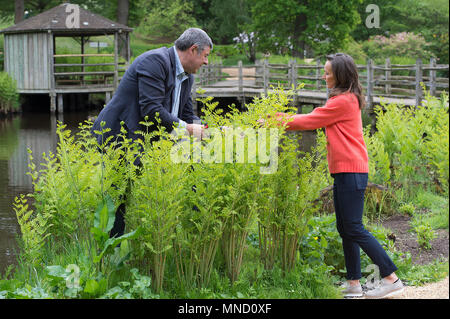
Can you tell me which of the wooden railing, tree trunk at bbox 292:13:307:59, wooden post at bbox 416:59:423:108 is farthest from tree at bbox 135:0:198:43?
wooden post at bbox 416:59:423:108

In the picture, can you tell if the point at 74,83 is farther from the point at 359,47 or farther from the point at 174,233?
the point at 174,233

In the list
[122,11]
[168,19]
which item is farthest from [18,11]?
[168,19]

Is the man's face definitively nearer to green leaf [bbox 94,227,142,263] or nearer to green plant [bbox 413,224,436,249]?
green leaf [bbox 94,227,142,263]

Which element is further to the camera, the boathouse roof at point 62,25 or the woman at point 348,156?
the boathouse roof at point 62,25

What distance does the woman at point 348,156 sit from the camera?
386 cm

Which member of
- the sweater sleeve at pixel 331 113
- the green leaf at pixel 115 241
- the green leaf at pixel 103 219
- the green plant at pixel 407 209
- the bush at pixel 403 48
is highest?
the bush at pixel 403 48

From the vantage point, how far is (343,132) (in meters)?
3.90

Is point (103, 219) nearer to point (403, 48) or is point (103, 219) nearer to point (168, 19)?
point (403, 48)

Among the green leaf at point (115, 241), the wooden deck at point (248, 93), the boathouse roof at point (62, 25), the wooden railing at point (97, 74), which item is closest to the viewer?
the green leaf at point (115, 241)

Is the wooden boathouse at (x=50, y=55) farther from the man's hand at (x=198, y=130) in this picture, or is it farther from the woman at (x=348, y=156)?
the woman at (x=348, y=156)

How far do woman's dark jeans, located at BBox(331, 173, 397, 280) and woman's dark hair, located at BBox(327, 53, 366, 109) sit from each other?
1.71ft

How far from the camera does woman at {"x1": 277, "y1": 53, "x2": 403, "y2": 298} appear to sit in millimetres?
3861

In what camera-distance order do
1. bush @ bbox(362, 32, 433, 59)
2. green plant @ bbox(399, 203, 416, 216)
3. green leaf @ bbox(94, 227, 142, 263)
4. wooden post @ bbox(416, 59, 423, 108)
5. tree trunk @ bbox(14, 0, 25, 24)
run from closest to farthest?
green leaf @ bbox(94, 227, 142, 263) → green plant @ bbox(399, 203, 416, 216) → wooden post @ bbox(416, 59, 423, 108) → bush @ bbox(362, 32, 433, 59) → tree trunk @ bbox(14, 0, 25, 24)

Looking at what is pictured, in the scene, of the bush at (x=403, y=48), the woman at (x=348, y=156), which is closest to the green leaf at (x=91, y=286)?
the woman at (x=348, y=156)
